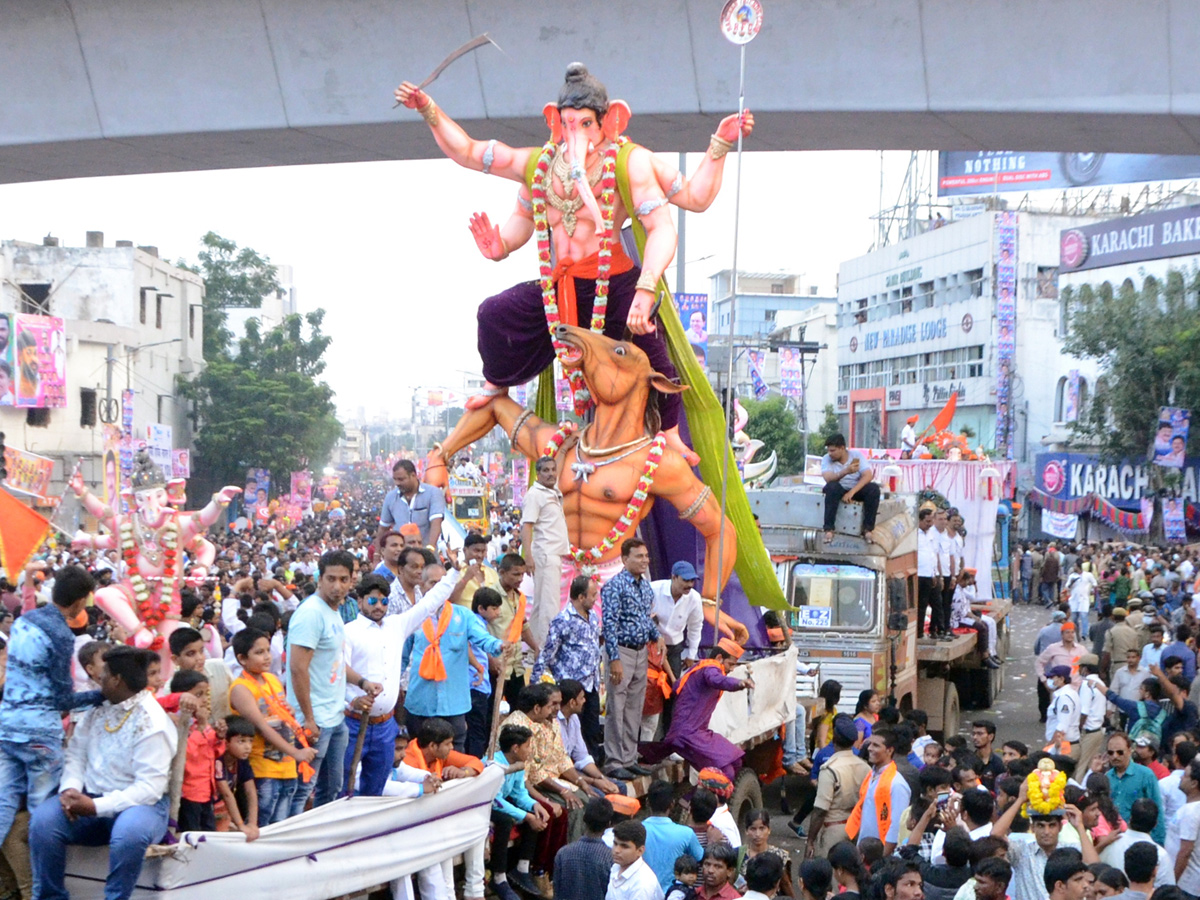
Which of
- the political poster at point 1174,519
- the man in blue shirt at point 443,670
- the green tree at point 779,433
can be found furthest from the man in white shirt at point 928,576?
the green tree at point 779,433

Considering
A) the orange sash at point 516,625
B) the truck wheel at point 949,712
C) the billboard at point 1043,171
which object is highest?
the billboard at point 1043,171

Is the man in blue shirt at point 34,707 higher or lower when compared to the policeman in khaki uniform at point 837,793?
higher

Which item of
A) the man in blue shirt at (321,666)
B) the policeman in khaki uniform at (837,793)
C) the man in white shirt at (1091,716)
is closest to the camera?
the man in blue shirt at (321,666)

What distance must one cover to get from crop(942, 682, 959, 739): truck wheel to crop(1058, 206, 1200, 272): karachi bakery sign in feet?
68.8

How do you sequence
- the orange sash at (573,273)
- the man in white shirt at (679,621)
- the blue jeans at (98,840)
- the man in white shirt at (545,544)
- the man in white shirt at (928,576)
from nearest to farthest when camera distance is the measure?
the blue jeans at (98,840) → the man in white shirt at (545,544) → the man in white shirt at (679,621) → the orange sash at (573,273) → the man in white shirt at (928,576)

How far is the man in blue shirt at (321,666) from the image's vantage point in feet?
22.8

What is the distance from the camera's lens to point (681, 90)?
337 inches

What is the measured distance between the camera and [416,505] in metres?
11.2

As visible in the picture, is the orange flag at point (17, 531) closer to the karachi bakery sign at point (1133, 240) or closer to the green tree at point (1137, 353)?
the green tree at point (1137, 353)

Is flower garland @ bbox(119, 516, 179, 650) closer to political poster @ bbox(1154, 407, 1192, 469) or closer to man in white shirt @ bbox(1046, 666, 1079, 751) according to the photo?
man in white shirt @ bbox(1046, 666, 1079, 751)

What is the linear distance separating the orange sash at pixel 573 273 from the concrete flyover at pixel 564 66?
166cm

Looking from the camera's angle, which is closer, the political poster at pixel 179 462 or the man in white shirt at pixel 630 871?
the man in white shirt at pixel 630 871

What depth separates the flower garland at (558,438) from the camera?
1058cm

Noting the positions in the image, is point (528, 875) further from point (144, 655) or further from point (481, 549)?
point (144, 655)
